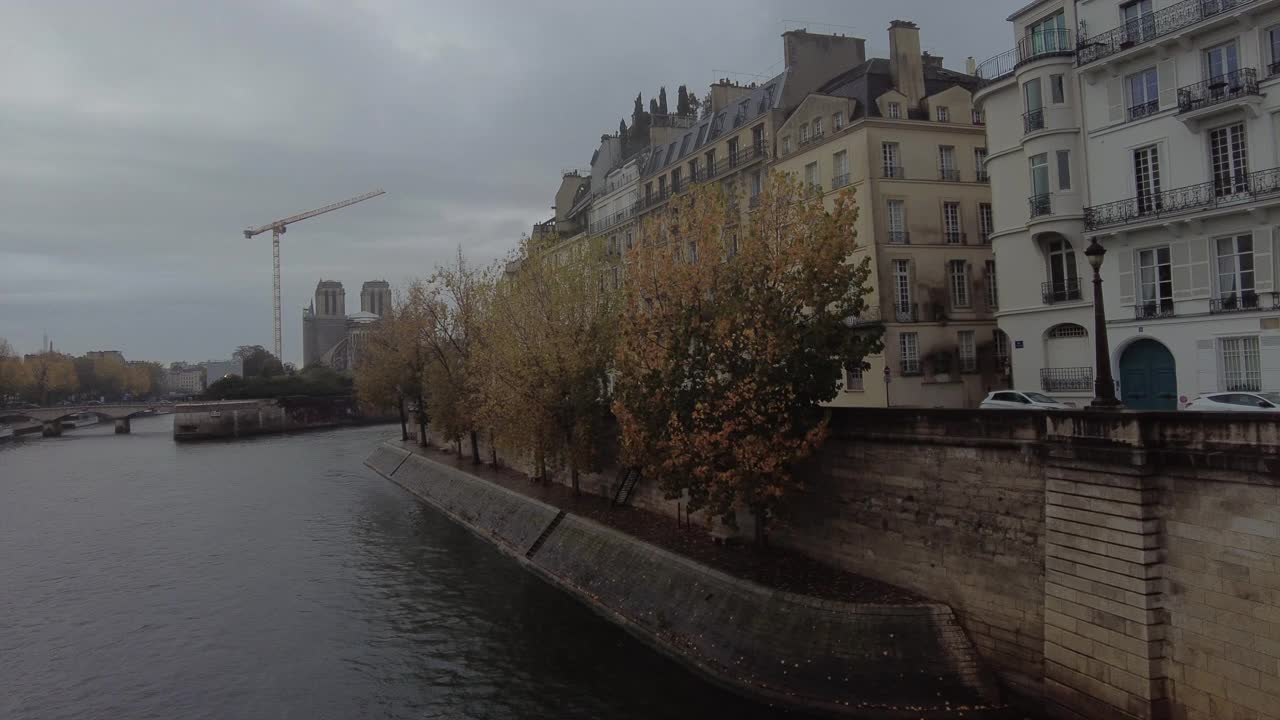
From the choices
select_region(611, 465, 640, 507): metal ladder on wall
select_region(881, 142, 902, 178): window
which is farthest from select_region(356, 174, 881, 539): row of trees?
select_region(881, 142, 902, 178): window

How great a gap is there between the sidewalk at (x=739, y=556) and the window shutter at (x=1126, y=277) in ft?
45.6

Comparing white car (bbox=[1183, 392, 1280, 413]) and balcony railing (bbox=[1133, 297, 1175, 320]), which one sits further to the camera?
balcony railing (bbox=[1133, 297, 1175, 320])

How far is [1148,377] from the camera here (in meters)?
27.1

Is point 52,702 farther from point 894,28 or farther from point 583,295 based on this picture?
point 894,28

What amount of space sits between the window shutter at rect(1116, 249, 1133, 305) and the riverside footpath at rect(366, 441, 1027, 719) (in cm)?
1392

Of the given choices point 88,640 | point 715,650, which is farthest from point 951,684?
point 88,640

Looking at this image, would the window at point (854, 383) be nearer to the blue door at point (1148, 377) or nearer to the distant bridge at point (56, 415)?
the blue door at point (1148, 377)

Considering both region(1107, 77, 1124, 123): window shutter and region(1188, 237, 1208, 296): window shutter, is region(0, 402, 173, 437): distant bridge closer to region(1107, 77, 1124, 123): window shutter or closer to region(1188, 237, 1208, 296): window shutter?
region(1107, 77, 1124, 123): window shutter

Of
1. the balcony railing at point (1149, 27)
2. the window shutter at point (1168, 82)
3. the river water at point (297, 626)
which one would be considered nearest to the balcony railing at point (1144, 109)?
the window shutter at point (1168, 82)

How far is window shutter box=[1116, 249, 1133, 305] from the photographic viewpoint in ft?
89.1

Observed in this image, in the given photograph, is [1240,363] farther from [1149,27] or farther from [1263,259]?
[1149,27]

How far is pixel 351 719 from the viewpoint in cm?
1886

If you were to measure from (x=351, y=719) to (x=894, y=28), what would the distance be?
123 feet

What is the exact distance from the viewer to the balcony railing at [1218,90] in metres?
23.6
